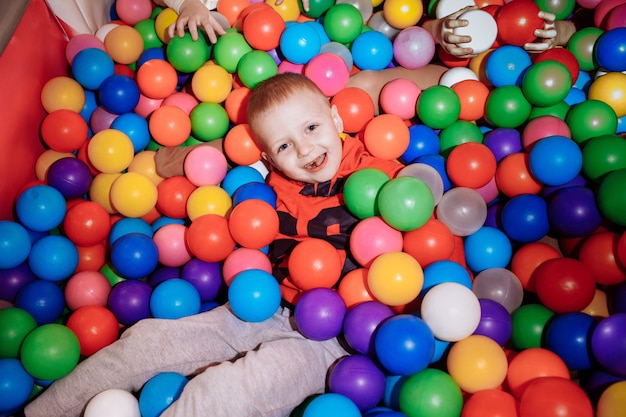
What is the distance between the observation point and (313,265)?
5.26ft

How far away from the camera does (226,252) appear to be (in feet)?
6.01

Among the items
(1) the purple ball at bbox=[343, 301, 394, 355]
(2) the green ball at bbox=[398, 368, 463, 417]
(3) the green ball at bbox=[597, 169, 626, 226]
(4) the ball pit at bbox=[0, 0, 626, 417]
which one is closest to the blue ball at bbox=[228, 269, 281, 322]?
(4) the ball pit at bbox=[0, 0, 626, 417]

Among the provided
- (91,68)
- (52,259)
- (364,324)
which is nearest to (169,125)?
(91,68)

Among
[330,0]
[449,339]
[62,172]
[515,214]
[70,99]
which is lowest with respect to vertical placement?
[449,339]

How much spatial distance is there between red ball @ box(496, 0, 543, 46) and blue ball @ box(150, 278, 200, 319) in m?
1.55

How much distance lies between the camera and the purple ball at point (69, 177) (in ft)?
6.44

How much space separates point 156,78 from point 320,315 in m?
1.31

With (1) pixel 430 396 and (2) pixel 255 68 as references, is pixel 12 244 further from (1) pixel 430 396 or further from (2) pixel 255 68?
(1) pixel 430 396

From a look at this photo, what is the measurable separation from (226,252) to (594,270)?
Answer: 46.3 inches

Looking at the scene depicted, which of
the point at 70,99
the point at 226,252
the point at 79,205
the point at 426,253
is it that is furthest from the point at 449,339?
the point at 70,99

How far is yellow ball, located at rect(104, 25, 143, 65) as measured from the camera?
7.69 feet

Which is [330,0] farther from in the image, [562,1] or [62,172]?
[62,172]

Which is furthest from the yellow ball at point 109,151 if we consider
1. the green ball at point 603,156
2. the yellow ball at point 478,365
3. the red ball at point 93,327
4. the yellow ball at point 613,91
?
the yellow ball at point 613,91

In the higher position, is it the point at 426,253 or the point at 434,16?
the point at 434,16
